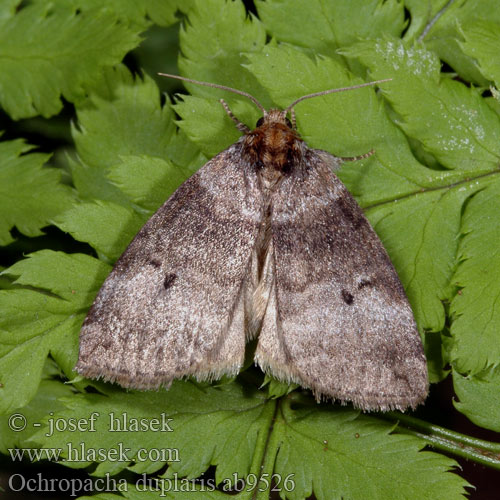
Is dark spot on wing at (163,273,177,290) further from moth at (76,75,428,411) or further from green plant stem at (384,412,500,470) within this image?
green plant stem at (384,412,500,470)

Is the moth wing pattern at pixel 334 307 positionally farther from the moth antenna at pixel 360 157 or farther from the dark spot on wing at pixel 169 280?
the dark spot on wing at pixel 169 280

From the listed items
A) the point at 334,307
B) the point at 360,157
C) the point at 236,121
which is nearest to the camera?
the point at 334,307

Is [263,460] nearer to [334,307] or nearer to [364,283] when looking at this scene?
[334,307]

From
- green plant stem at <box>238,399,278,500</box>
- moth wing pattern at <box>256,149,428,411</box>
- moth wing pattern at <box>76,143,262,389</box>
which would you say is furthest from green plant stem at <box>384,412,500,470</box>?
moth wing pattern at <box>76,143,262,389</box>

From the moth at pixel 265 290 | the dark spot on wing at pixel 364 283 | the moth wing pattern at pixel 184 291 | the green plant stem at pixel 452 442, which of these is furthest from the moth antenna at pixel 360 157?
the green plant stem at pixel 452 442

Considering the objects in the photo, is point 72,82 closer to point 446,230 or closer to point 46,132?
point 46,132

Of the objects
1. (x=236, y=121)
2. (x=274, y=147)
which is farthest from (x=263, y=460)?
(x=236, y=121)
